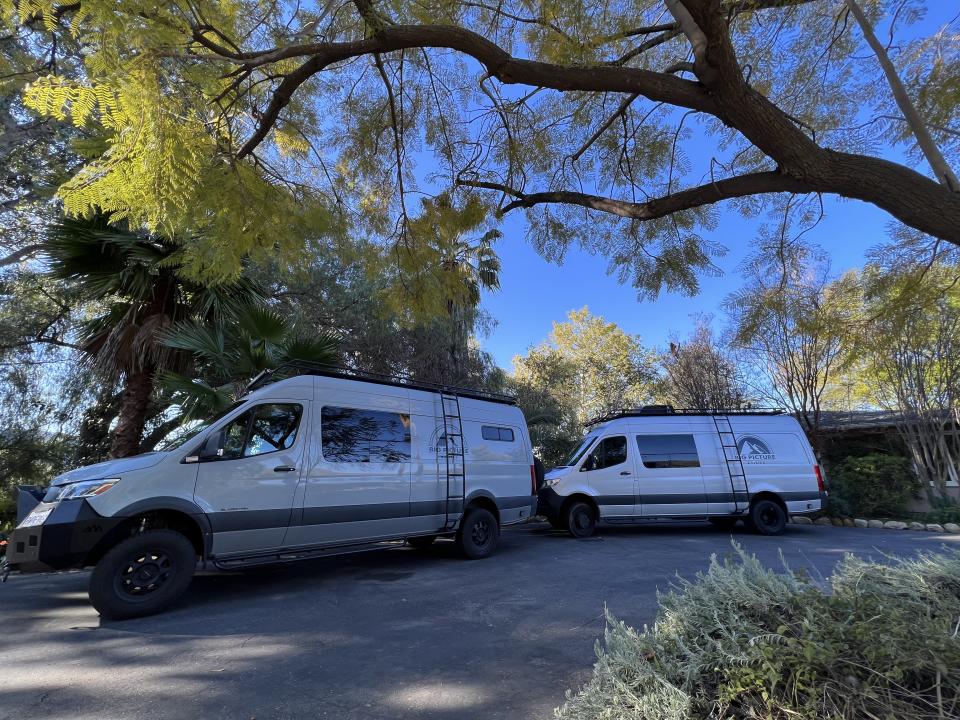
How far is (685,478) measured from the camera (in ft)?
34.4

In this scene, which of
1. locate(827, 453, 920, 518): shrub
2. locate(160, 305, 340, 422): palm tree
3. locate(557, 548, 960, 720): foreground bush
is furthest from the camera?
locate(827, 453, 920, 518): shrub

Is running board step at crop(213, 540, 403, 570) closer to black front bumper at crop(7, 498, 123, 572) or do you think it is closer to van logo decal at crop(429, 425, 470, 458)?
black front bumper at crop(7, 498, 123, 572)

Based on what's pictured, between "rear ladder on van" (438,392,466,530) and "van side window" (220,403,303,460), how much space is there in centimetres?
247

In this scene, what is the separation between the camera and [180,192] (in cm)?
346

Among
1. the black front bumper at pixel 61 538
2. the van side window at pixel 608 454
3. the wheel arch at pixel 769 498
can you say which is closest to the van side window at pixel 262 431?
the black front bumper at pixel 61 538

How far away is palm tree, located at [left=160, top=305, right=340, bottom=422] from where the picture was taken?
25.5 ft

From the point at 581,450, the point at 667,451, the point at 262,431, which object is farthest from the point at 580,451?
the point at 262,431

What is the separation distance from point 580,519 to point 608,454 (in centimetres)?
150

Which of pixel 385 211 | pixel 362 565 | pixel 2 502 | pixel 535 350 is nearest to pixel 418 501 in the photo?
pixel 362 565

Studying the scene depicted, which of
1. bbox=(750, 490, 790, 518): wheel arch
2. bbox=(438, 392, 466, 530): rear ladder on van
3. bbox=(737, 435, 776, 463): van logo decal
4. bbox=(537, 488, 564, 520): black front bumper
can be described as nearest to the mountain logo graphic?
bbox=(737, 435, 776, 463): van logo decal

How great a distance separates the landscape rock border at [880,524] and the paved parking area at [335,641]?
6.29 m

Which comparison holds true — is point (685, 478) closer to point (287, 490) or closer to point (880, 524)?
point (880, 524)

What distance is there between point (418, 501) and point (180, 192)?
5.18 metres

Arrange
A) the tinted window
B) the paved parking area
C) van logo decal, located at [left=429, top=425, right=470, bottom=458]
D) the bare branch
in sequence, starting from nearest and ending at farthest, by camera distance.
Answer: the paved parking area → the bare branch → van logo decal, located at [left=429, top=425, right=470, bottom=458] → the tinted window
